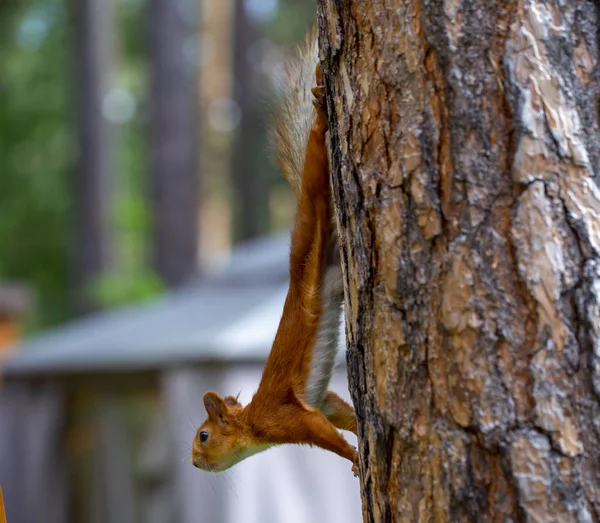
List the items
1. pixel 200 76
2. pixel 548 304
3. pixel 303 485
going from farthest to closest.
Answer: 1. pixel 200 76
2. pixel 303 485
3. pixel 548 304

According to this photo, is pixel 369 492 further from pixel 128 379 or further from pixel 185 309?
pixel 185 309

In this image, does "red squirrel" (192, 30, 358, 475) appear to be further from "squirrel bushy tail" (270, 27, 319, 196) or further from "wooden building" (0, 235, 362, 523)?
"wooden building" (0, 235, 362, 523)

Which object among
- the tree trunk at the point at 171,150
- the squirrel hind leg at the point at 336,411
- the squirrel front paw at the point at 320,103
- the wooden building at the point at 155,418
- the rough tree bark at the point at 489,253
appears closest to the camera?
the rough tree bark at the point at 489,253

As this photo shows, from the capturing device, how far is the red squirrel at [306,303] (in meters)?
1.85

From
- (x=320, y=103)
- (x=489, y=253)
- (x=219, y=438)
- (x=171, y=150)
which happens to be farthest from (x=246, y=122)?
(x=489, y=253)

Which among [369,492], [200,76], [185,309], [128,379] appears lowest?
[369,492]

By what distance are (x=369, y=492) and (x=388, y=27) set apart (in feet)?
2.35

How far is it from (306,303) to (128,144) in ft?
67.9

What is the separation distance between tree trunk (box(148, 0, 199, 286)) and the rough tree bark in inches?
397

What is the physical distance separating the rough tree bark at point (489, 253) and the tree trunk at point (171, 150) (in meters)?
10.1

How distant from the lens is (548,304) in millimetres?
1247

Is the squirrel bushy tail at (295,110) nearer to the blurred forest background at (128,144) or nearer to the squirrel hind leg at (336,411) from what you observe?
the squirrel hind leg at (336,411)

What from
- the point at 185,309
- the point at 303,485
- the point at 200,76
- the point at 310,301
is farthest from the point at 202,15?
the point at 310,301

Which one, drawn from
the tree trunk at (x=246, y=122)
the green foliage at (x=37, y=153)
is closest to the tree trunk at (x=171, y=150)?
the tree trunk at (x=246, y=122)
